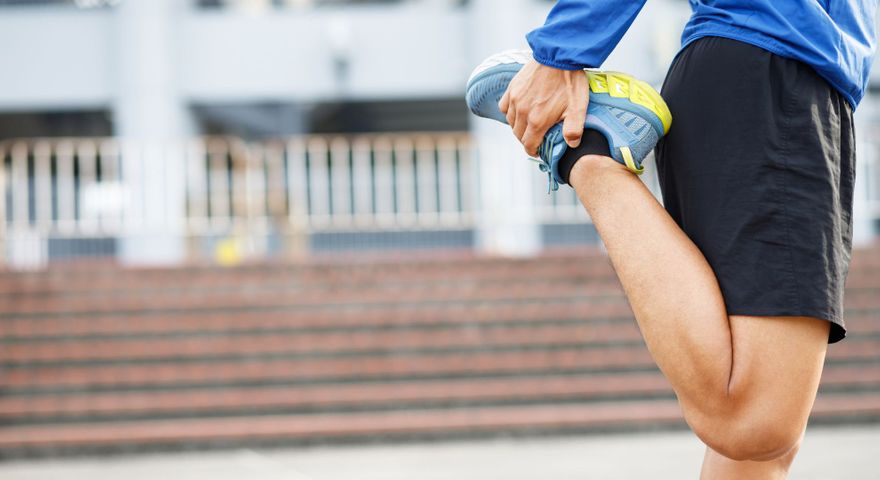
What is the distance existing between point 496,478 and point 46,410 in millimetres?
2701

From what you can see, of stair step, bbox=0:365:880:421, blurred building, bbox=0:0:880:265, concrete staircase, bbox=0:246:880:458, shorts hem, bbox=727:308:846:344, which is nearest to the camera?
shorts hem, bbox=727:308:846:344

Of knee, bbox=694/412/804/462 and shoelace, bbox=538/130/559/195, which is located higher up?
shoelace, bbox=538/130/559/195

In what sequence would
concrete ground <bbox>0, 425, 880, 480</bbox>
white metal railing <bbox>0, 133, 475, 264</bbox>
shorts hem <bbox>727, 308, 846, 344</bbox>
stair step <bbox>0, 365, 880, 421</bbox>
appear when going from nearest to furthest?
shorts hem <bbox>727, 308, 846, 344</bbox>
concrete ground <bbox>0, 425, 880, 480</bbox>
stair step <bbox>0, 365, 880, 421</bbox>
white metal railing <bbox>0, 133, 475, 264</bbox>

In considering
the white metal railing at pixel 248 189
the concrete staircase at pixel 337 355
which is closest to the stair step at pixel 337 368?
the concrete staircase at pixel 337 355

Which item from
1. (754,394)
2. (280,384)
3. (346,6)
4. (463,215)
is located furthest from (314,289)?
(346,6)

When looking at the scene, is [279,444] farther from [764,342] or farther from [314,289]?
[764,342]

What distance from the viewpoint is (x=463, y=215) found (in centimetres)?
920

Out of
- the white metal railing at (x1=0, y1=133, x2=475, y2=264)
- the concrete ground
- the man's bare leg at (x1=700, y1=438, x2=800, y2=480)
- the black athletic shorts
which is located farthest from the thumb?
the white metal railing at (x1=0, y1=133, x2=475, y2=264)

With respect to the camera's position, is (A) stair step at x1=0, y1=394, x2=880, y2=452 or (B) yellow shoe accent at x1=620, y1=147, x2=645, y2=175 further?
(A) stair step at x1=0, y1=394, x2=880, y2=452

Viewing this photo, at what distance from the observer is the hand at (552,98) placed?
139 centimetres

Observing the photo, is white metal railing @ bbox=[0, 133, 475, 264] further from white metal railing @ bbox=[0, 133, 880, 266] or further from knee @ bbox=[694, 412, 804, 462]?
knee @ bbox=[694, 412, 804, 462]

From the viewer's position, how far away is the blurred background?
5.07 metres

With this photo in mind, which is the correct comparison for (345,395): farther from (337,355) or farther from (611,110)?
(611,110)

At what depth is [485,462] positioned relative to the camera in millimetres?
4055
